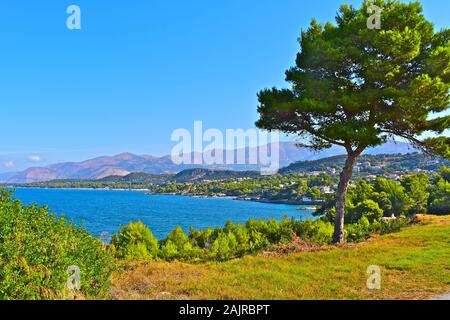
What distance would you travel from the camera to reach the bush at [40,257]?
6.76 metres

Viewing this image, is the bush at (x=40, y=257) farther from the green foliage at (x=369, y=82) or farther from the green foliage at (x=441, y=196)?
the green foliage at (x=441, y=196)

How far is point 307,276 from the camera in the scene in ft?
36.9

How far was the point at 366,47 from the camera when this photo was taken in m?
17.0

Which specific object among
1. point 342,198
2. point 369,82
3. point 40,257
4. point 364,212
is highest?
point 369,82

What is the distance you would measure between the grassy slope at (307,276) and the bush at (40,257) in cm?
81

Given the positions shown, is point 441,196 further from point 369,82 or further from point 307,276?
point 307,276

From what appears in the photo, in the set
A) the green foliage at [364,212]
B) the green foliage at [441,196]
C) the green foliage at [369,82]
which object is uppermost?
the green foliage at [369,82]

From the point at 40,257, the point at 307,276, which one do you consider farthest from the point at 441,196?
the point at 40,257

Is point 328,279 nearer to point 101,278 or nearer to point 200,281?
point 200,281

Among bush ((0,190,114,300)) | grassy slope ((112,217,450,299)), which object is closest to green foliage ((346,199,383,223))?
grassy slope ((112,217,450,299))

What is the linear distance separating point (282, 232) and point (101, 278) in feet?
37.1

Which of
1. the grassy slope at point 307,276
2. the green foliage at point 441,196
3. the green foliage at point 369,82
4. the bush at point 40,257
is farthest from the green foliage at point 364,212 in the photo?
the bush at point 40,257

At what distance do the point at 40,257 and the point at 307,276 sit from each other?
22.9ft

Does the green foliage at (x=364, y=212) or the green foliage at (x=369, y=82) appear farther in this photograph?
the green foliage at (x=364, y=212)
